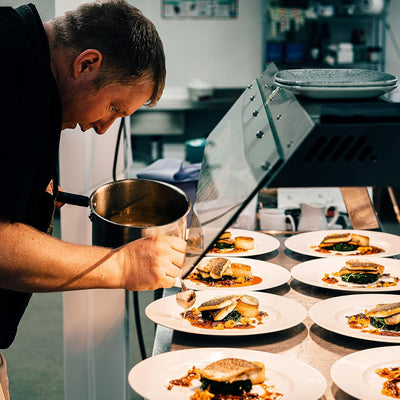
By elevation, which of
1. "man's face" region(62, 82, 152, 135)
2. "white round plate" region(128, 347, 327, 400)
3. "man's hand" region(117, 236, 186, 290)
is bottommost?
"white round plate" region(128, 347, 327, 400)

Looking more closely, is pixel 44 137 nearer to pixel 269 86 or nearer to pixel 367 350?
pixel 269 86

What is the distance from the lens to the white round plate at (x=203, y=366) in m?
1.31

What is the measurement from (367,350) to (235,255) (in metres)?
0.84

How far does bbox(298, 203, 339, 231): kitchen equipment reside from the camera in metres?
2.76

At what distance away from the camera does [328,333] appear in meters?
1.63

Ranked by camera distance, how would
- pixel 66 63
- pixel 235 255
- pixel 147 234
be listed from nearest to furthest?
pixel 66 63
pixel 147 234
pixel 235 255

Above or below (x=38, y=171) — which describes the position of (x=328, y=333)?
below

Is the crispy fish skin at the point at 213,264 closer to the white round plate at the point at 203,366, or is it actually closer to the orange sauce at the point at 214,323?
the orange sauce at the point at 214,323

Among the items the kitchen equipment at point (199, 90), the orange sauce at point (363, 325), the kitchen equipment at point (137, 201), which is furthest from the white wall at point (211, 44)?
the orange sauce at point (363, 325)

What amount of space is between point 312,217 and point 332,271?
73 centimetres

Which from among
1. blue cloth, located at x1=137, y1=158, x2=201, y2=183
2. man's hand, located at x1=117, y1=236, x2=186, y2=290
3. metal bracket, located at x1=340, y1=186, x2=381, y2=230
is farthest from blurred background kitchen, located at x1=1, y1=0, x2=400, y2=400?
man's hand, located at x1=117, y1=236, x2=186, y2=290

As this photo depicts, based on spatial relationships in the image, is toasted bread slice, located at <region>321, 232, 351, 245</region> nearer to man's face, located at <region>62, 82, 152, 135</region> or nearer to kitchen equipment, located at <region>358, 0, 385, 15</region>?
man's face, located at <region>62, 82, 152, 135</region>

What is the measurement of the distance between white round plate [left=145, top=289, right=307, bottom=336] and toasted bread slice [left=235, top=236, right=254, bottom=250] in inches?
16.7

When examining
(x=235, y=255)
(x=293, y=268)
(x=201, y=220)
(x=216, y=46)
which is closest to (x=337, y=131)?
(x=201, y=220)
